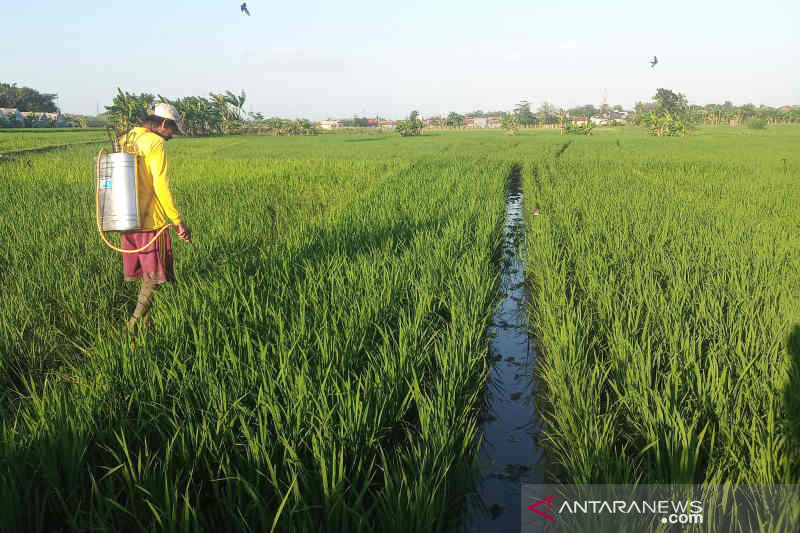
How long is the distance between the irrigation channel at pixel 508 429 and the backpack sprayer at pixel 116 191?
2.19m

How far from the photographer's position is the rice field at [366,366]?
4.92 ft

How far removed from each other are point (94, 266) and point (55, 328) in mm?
1331

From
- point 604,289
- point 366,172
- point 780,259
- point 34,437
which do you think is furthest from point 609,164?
point 34,437

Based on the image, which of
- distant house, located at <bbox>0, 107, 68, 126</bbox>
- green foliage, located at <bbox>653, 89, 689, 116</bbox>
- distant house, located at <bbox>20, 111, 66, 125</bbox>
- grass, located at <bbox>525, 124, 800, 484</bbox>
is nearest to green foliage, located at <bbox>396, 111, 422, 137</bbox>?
green foliage, located at <bbox>653, 89, 689, 116</bbox>

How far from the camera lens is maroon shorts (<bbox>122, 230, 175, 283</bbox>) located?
291 cm

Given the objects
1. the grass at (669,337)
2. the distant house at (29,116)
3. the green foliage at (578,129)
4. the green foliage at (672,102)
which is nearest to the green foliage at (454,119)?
the green foliage at (672,102)

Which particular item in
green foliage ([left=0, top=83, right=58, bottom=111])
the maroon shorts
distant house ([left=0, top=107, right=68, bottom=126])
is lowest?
the maroon shorts

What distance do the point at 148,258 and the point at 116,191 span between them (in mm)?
490

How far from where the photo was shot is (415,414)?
2283 millimetres

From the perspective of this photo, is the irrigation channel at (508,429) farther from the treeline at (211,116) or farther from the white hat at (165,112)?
the treeline at (211,116)

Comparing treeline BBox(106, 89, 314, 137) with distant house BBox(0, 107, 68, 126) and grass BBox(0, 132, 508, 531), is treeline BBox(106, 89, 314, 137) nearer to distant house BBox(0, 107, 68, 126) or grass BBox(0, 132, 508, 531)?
distant house BBox(0, 107, 68, 126)

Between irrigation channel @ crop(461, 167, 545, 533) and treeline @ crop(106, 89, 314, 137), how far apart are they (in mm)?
36138

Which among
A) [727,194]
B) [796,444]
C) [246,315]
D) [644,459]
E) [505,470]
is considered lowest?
[505,470]

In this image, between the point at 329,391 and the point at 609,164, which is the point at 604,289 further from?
the point at 609,164
